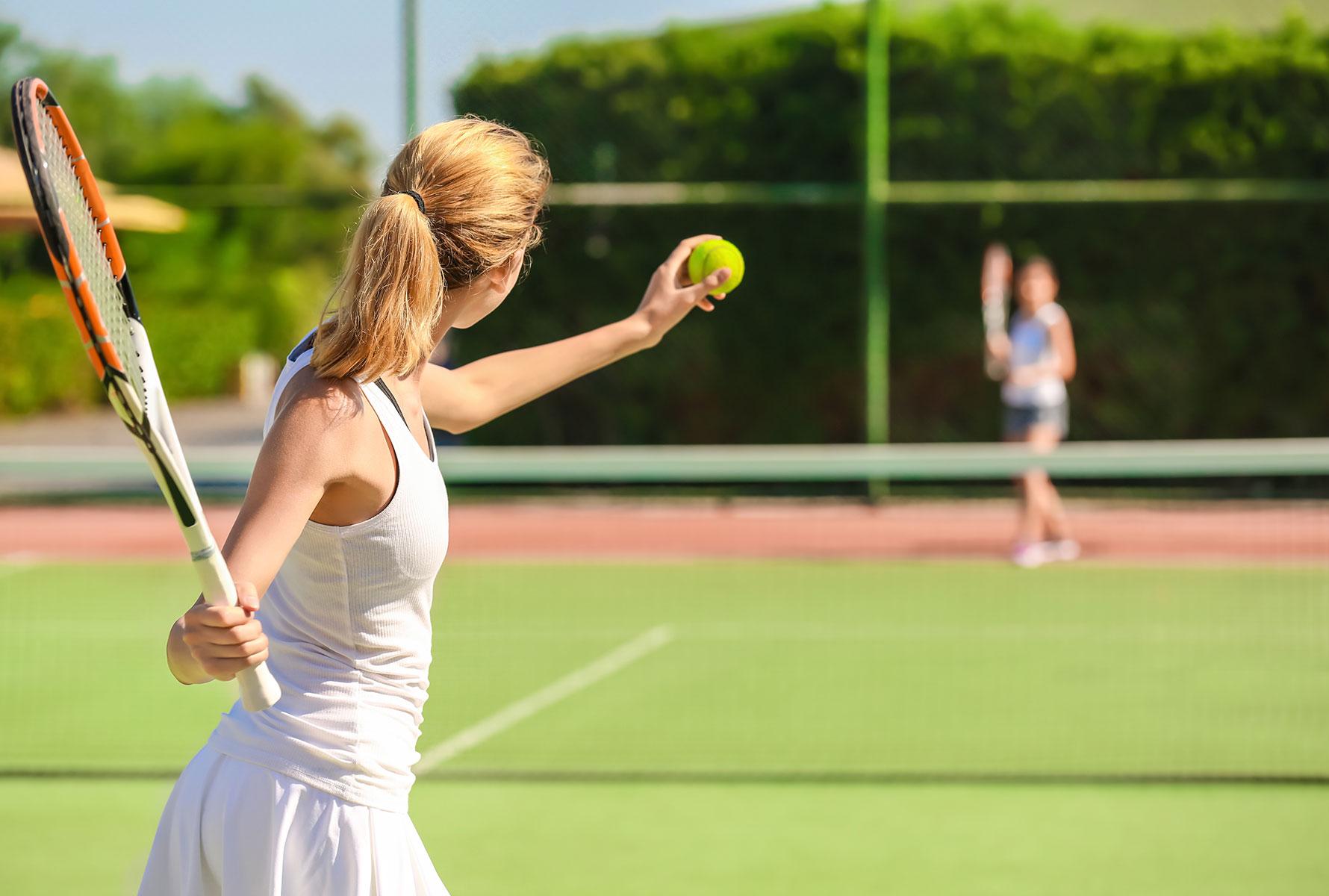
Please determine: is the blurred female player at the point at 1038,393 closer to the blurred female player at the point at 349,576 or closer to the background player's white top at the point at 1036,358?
the background player's white top at the point at 1036,358

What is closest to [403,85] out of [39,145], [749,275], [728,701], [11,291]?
[749,275]

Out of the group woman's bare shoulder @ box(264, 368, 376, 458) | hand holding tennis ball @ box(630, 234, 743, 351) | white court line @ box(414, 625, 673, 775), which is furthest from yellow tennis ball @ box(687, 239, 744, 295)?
white court line @ box(414, 625, 673, 775)

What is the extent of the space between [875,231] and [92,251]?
912cm

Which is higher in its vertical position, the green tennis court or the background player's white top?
the background player's white top

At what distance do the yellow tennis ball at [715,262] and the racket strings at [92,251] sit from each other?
834 millimetres

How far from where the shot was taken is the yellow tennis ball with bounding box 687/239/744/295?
2400 mm

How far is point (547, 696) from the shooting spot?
5516mm

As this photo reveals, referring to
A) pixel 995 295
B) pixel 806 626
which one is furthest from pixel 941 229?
pixel 806 626

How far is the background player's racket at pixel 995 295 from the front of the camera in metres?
9.67

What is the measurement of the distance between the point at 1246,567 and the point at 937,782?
475 cm

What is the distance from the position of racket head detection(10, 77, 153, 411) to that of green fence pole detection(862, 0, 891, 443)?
881 cm

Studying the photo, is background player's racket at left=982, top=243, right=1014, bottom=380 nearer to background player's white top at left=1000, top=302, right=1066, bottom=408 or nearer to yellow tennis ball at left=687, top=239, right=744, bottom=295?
background player's white top at left=1000, top=302, right=1066, bottom=408

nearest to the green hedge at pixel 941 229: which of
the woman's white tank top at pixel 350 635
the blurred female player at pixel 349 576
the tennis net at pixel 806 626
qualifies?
the tennis net at pixel 806 626

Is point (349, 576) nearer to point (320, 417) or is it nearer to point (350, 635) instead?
point (350, 635)
